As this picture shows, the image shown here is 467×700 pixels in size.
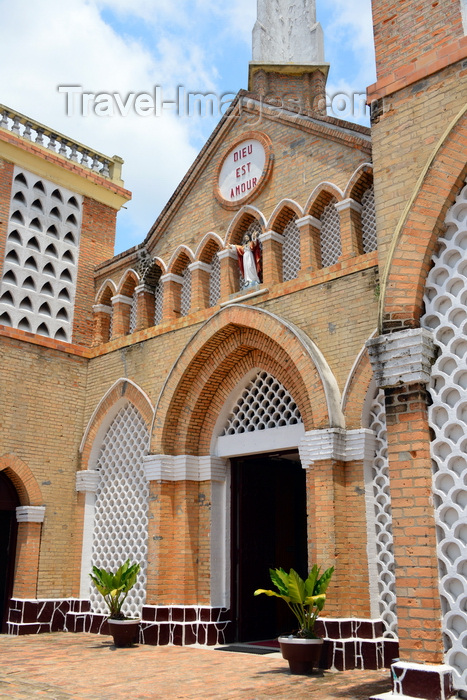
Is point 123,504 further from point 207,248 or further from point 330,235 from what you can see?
point 330,235

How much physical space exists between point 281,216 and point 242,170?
54.3 inches

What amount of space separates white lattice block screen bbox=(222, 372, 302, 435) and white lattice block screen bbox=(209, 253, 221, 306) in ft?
5.77

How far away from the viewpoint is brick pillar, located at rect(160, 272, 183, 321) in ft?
39.1

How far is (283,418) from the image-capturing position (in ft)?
32.3

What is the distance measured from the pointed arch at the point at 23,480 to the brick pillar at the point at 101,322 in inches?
114

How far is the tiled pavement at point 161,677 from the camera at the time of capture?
20.5 ft

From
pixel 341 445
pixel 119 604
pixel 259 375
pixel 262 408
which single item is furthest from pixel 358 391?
pixel 119 604

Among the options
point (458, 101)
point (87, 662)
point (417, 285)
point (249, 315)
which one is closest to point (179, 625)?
point (87, 662)

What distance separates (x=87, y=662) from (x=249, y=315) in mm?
5233

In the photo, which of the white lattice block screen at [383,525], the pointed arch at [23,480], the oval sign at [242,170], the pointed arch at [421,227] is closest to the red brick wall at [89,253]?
the pointed arch at [23,480]

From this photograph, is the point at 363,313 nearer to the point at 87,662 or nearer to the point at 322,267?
the point at 322,267

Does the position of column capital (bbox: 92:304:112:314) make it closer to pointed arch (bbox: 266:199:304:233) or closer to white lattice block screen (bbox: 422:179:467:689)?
pointed arch (bbox: 266:199:304:233)

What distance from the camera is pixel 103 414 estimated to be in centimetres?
1235

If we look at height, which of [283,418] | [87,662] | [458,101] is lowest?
[87,662]
